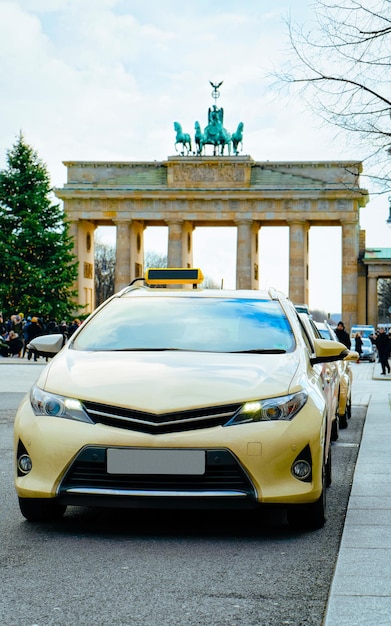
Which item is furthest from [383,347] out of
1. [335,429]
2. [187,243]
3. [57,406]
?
[187,243]

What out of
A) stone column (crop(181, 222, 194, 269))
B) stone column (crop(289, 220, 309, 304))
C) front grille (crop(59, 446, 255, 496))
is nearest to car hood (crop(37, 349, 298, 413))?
front grille (crop(59, 446, 255, 496))

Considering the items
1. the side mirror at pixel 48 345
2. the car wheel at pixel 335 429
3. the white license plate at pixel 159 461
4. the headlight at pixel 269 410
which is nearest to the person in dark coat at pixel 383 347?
the car wheel at pixel 335 429

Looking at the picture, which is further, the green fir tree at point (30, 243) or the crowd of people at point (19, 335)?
the green fir tree at point (30, 243)

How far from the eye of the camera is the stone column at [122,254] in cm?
8606

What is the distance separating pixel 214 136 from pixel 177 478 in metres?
80.4

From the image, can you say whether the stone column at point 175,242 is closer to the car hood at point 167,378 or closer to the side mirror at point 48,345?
the side mirror at point 48,345

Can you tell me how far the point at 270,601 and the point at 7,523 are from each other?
8.09 ft

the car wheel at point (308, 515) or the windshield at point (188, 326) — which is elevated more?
the windshield at point (188, 326)

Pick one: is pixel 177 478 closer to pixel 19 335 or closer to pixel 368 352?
pixel 19 335

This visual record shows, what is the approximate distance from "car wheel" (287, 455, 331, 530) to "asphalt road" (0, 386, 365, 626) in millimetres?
62

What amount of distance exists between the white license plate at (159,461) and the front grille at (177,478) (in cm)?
4

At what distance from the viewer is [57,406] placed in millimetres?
6465

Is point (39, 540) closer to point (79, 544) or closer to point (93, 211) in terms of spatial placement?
point (79, 544)

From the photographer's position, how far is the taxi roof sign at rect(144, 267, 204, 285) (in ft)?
29.2
